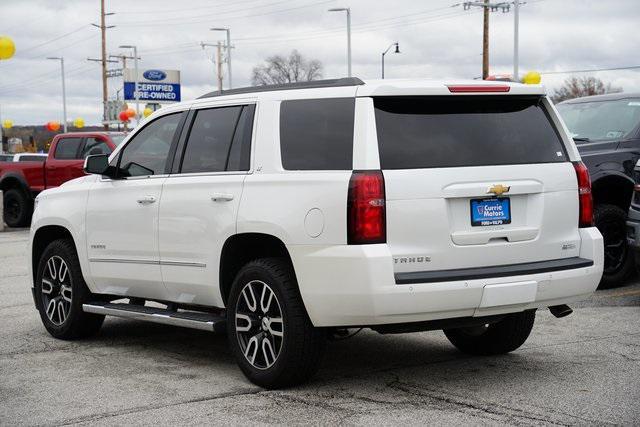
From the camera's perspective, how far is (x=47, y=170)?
21.6 metres

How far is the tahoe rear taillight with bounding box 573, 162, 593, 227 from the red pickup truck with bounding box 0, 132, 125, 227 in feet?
48.8

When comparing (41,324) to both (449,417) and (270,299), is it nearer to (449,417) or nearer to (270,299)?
(270,299)

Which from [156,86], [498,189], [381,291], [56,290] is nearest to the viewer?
[381,291]

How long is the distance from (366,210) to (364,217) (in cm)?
4

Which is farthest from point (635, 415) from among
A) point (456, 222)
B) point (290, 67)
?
point (290, 67)

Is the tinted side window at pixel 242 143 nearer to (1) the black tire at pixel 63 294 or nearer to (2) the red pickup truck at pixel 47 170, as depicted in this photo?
(1) the black tire at pixel 63 294

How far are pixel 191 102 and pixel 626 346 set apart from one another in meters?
3.54

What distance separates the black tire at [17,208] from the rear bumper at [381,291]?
1769 cm

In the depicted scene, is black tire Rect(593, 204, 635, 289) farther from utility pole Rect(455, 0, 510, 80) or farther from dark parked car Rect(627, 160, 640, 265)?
utility pole Rect(455, 0, 510, 80)

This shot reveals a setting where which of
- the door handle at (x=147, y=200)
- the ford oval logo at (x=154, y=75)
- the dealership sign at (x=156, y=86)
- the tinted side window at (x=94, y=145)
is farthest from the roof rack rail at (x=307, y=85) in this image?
the ford oval logo at (x=154, y=75)

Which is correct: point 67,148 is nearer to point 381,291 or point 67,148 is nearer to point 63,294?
point 63,294

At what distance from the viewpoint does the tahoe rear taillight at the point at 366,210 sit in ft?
18.5

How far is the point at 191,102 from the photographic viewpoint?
725 centimetres

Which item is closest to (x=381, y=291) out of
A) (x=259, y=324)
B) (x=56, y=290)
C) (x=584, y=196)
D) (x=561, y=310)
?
(x=259, y=324)
